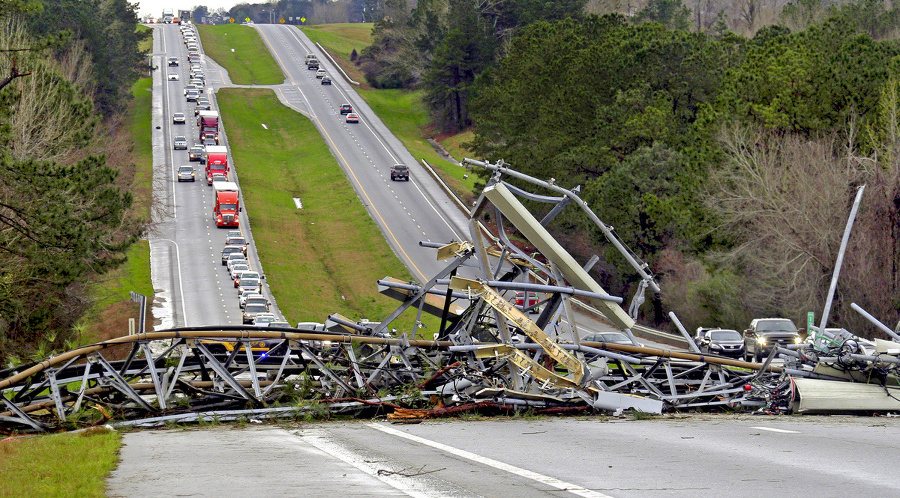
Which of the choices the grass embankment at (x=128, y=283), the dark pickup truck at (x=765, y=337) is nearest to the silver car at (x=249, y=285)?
the grass embankment at (x=128, y=283)

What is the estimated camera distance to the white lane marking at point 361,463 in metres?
11.4

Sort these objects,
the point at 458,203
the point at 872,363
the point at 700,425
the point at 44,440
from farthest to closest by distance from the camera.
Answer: the point at 458,203 < the point at 872,363 < the point at 700,425 < the point at 44,440

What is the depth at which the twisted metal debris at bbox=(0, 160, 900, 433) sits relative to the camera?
18.4m

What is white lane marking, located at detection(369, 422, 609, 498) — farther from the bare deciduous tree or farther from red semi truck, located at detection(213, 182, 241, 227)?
red semi truck, located at detection(213, 182, 241, 227)

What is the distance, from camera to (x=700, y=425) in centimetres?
1859

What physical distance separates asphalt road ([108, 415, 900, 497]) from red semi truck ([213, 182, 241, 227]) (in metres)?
71.9

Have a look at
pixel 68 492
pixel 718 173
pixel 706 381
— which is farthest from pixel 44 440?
pixel 718 173

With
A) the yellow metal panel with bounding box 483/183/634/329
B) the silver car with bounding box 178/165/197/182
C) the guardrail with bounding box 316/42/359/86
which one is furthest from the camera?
the guardrail with bounding box 316/42/359/86

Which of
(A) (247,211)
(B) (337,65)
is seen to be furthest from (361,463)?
→ (B) (337,65)

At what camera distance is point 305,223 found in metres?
93.1

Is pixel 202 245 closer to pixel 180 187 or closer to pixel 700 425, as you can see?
pixel 180 187

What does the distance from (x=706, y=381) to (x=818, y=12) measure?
97523 mm

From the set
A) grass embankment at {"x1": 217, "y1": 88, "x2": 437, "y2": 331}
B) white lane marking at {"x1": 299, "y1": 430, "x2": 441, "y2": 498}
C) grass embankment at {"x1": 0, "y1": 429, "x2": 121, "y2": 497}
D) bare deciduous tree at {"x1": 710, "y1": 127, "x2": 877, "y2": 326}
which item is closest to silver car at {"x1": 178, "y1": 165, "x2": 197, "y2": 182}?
grass embankment at {"x1": 217, "y1": 88, "x2": 437, "y2": 331}

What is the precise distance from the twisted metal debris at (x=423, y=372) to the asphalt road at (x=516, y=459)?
117 cm
